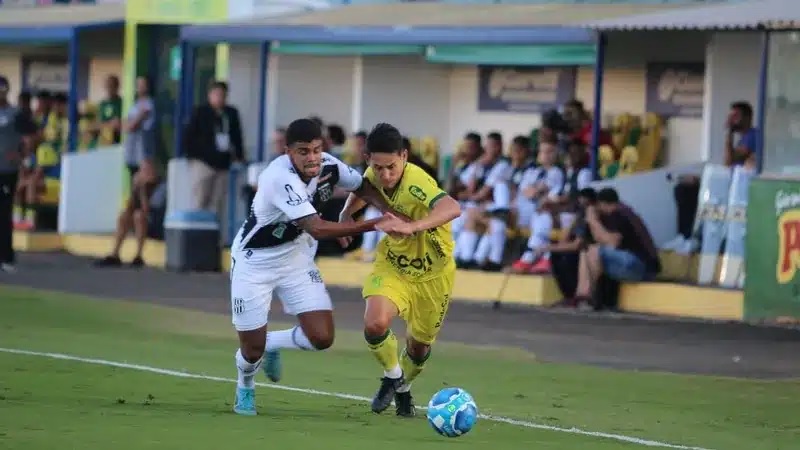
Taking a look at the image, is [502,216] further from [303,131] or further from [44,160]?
[303,131]

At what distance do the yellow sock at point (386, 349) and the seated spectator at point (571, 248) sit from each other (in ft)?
28.5

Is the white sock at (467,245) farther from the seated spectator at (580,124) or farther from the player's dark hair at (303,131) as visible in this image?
the player's dark hair at (303,131)

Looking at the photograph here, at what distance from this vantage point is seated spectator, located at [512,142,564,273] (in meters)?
21.0

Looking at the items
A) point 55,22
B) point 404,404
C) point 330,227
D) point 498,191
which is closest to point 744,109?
point 498,191

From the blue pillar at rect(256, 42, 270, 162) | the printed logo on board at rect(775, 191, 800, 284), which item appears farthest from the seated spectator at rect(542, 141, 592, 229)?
the blue pillar at rect(256, 42, 270, 162)

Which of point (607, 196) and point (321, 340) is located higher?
point (607, 196)

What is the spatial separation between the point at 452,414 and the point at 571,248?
1004cm

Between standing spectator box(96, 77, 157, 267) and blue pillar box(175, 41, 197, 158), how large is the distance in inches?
24.0

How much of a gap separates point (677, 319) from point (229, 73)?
9.26 m

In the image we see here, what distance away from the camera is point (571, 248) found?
66.2ft

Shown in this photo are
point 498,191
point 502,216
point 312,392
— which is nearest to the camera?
point 312,392

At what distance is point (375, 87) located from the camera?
1049 inches

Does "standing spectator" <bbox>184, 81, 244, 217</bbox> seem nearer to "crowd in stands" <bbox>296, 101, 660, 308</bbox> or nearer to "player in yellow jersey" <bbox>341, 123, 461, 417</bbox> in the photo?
"crowd in stands" <bbox>296, 101, 660, 308</bbox>

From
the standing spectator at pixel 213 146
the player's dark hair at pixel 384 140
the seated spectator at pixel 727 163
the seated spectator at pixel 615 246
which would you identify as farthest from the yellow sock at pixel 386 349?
the standing spectator at pixel 213 146
